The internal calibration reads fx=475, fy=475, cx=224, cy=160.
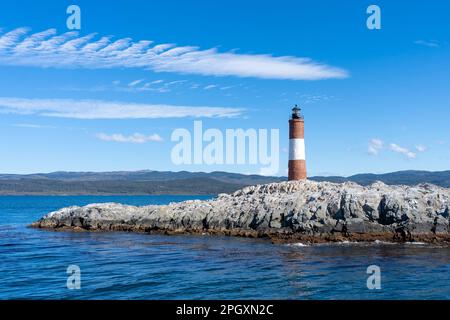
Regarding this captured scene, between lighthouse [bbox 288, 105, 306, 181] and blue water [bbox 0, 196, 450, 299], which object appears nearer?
blue water [bbox 0, 196, 450, 299]

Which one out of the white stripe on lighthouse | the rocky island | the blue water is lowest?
the blue water

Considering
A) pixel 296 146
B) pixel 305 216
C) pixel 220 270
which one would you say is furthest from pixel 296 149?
pixel 220 270

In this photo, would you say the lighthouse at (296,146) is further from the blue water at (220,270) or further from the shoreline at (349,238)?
the blue water at (220,270)

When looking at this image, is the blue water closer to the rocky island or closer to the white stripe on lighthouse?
the rocky island

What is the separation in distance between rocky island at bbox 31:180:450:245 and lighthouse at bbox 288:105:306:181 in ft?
7.38

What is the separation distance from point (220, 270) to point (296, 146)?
1079 inches

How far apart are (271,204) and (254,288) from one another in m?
20.7

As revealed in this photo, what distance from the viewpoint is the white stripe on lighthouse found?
163 feet

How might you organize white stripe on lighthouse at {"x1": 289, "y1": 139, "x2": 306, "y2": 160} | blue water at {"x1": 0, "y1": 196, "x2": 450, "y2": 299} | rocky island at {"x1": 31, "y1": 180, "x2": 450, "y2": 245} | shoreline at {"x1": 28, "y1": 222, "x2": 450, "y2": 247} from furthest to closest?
white stripe on lighthouse at {"x1": 289, "y1": 139, "x2": 306, "y2": 160} → rocky island at {"x1": 31, "y1": 180, "x2": 450, "y2": 245} → shoreline at {"x1": 28, "y1": 222, "x2": 450, "y2": 247} → blue water at {"x1": 0, "y1": 196, "x2": 450, "y2": 299}

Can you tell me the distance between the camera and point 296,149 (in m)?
49.6

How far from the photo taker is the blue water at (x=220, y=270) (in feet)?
64.8

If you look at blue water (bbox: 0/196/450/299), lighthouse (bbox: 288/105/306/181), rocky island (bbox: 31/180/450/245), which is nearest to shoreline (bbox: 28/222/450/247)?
rocky island (bbox: 31/180/450/245)
